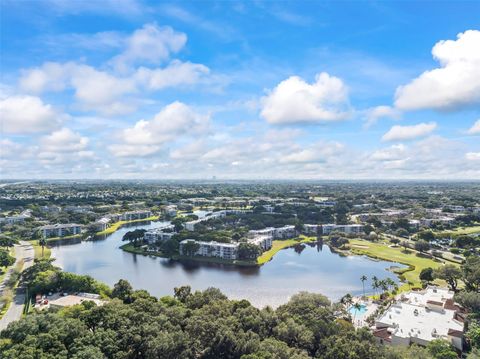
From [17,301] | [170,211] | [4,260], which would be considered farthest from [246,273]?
[170,211]

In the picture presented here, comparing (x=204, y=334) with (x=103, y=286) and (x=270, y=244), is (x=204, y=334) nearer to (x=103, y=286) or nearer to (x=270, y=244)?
(x=103, y=286)

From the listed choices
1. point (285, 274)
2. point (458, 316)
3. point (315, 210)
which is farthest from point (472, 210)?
point (458, 316)

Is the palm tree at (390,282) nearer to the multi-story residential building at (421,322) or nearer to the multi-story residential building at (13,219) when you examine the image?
the multi-story residential building at (421,322)

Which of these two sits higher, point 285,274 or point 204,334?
point 204,334

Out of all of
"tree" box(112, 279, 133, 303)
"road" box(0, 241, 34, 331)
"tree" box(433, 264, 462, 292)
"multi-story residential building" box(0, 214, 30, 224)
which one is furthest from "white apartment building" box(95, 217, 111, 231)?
"tree" box(433, 264, 462, 292)

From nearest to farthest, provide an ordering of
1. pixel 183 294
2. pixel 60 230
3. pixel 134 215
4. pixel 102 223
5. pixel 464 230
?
pixel 183 294 → pixel 60 230 → pixel 464 230 → pixel 102 223 → pixel 134 215

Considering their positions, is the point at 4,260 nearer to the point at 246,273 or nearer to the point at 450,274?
the point at 246,273
